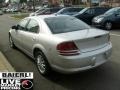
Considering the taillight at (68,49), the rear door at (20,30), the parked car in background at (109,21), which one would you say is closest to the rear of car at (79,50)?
the taillight at (68,49)

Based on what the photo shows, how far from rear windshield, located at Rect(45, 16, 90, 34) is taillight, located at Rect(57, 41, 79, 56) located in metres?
0.75

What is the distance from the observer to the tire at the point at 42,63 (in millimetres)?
5676

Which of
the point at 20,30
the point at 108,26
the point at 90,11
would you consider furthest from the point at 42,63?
the point at 90,11

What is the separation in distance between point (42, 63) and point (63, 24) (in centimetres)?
118

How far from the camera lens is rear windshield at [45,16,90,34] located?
5.95 m

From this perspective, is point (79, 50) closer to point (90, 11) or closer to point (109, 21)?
point (109, 21)

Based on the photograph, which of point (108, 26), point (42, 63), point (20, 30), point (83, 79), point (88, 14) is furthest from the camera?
point (88, 14)

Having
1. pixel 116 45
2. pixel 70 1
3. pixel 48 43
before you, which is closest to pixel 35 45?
pixel 48 43

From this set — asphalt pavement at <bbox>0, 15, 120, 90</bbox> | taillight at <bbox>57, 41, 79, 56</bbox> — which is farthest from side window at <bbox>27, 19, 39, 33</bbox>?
taillight at <bbox>57, 41, 79, 56</bbox>

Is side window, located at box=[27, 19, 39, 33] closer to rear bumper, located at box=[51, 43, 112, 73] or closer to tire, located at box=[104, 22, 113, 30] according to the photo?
rear bumper, located at box=[51, 43, 112, 73]

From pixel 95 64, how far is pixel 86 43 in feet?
1.67

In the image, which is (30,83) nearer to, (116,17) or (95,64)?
(95,64)

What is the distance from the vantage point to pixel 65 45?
5.11 meters

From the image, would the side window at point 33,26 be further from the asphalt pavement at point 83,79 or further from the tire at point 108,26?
the tire at point 108,26
